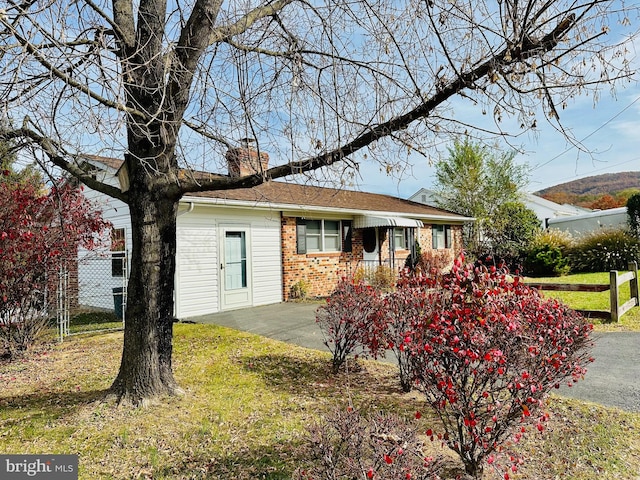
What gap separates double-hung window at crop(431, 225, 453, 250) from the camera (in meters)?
19.3

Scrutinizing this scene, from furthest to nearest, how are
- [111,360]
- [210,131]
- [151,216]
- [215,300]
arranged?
[215,300], [111,360], [210,131], [151,216]

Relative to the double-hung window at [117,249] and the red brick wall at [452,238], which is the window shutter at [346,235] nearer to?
the red brick wall at [452,238]

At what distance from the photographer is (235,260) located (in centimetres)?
1083

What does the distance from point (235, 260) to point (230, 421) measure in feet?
23.5

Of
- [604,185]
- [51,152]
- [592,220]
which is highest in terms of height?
[604,185]

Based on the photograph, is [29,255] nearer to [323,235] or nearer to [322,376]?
[322,376]

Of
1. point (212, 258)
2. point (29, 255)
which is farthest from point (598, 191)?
point (29, 255)

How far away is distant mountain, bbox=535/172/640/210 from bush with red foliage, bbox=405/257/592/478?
4661cm

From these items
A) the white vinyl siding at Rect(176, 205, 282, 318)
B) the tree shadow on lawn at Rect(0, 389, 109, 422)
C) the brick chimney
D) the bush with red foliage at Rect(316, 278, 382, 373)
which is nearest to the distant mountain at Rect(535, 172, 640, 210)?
the white vinyl siding at Rect(176, 205, 282, 318)

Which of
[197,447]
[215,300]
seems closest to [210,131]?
[197,447]

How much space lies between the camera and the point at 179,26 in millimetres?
4566

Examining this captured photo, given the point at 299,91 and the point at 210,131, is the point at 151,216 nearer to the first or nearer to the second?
the point at 210,131

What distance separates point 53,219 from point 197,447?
5.30m

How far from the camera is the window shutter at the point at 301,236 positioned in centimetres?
1252
